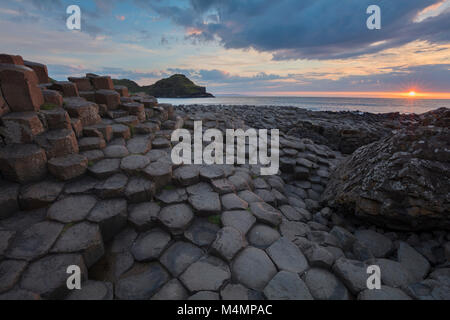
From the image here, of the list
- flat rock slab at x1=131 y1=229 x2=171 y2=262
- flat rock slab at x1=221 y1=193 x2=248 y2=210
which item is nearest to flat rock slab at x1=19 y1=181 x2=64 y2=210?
flat rock slab at x1=131 y1=229 x2=171 y2=262

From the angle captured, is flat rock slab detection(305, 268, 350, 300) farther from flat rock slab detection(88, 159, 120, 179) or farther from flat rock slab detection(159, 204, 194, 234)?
flat rock slab detection(88, 159, 120, 179)

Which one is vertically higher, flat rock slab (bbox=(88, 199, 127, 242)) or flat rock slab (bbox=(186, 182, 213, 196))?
flat rock slab (bbox=(186, 182, 213, 196))

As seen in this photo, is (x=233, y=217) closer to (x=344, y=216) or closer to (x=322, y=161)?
(x=344, y=216)

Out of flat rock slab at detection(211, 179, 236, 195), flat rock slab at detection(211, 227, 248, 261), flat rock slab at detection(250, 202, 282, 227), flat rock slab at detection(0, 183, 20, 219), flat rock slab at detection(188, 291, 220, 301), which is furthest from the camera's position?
flat rock slab at detection(211, 179, 236, 195)

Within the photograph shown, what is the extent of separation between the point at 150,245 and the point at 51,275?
916 millimetres

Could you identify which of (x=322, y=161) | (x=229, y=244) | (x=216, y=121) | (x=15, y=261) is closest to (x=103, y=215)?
(x=15, y=261)

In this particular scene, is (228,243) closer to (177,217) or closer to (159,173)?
(177,217)

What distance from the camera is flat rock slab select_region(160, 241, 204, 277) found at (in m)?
2.15

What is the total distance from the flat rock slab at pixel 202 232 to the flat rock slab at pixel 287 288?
2.79ft

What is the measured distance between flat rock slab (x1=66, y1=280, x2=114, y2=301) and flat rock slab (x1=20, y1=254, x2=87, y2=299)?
0.09 meters

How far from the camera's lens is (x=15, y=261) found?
192 centimetres

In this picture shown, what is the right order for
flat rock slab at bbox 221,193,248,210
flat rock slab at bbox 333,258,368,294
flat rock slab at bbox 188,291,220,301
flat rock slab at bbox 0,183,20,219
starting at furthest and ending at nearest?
flat rock slab at bbox 221,193,248,210 → flat rock slab at bbox 0,183,20,219 → flat rock slab at bbox 333,258,368,294 → flat rock slab at bbox 188,291,220,301

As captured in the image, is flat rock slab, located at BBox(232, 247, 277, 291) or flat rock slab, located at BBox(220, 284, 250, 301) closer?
flat rock slab, located at BBox(220, 284, 250, 301)
